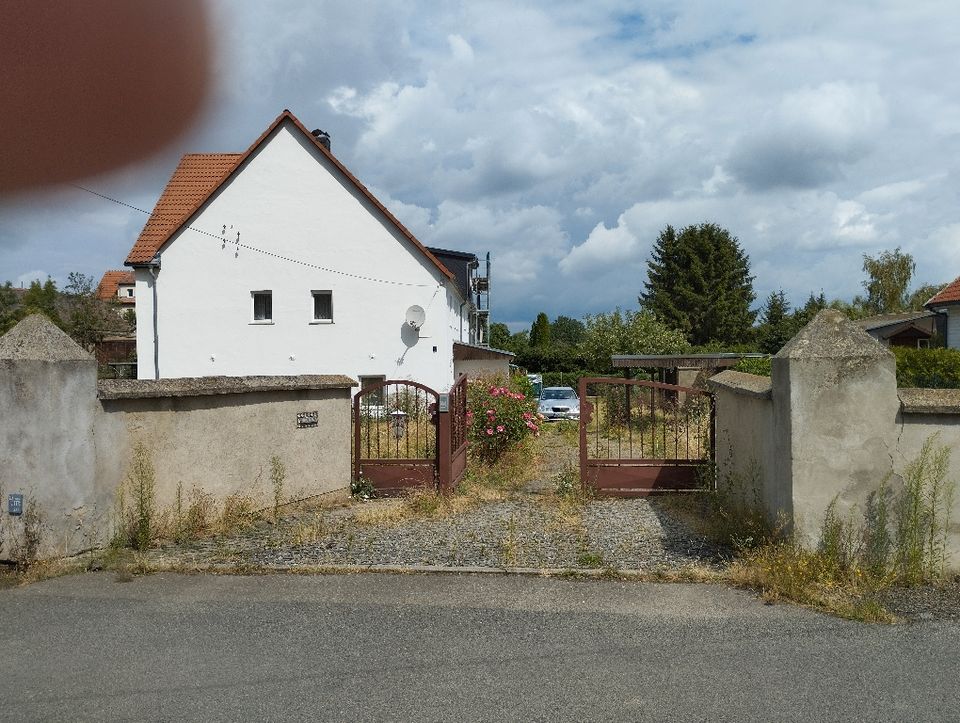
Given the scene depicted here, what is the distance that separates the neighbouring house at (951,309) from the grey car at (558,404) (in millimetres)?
13579

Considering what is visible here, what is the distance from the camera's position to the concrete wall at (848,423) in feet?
21.7

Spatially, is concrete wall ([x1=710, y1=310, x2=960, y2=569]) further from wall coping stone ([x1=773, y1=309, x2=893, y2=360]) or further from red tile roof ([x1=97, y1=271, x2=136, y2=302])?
red tile roof ([x1=97, y1=271, x2=136, y2=302])

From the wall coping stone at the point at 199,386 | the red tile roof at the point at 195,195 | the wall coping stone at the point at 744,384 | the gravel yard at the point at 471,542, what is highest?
the red tile roof at the point at 195,195

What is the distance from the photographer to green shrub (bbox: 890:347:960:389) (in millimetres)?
20170

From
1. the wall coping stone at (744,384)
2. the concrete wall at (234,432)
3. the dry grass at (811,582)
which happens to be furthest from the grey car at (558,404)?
the dry grass at (811,582)

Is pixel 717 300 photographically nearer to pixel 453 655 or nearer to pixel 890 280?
pixel 890 280

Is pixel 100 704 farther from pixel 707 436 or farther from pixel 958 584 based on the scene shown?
pixel 707 436

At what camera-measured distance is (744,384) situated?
892 centimetres

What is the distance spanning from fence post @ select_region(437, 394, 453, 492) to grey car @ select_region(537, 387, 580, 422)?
13431mm

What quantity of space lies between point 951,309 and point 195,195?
26.7 metres

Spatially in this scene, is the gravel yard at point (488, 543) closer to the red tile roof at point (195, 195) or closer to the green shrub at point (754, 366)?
the green shrub at point (754, 366)

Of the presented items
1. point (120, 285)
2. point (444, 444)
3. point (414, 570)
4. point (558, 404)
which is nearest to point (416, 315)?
point (558, 404)


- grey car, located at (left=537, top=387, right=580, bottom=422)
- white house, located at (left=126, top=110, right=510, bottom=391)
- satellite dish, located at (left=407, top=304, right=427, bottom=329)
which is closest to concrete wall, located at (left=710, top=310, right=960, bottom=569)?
grey car, located at (left=537, top=387, right=580, bottom=422)

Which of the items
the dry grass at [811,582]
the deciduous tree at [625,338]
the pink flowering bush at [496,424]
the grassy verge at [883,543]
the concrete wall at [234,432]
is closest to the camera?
the dry grass at [811,582]
